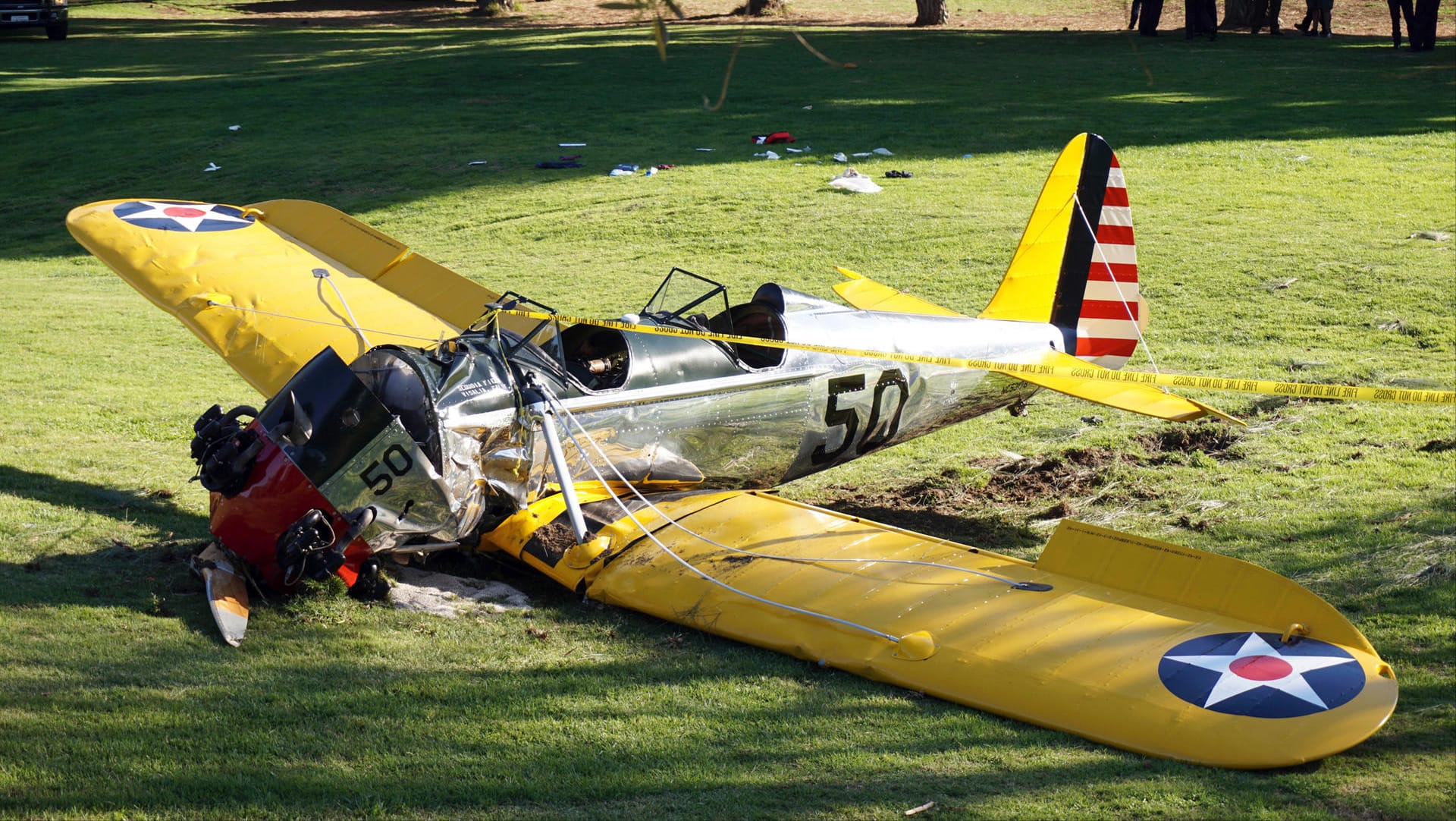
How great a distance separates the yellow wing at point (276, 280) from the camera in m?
8.55

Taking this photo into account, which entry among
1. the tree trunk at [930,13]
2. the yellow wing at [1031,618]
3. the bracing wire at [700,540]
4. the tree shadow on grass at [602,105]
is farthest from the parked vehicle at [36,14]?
the yellow wing at [1031,618]

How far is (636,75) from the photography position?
26.7 metres

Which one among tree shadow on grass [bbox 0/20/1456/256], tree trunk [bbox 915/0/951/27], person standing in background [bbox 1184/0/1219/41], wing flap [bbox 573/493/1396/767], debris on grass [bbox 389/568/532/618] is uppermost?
tree trunk [bbox 915/0/951/27]

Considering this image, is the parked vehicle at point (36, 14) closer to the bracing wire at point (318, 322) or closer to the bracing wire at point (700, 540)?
the bracing wire at point (318, 322)

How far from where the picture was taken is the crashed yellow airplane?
5.11 m

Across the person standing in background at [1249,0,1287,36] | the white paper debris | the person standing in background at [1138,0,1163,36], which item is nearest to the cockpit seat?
the white paper debris

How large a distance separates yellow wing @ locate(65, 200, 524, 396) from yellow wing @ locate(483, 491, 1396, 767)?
2713 millimetres

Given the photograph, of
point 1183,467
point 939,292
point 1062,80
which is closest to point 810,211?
point 939,292

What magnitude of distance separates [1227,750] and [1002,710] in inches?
36.1

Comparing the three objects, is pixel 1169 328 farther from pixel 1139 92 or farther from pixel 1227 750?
pixel 1139 92

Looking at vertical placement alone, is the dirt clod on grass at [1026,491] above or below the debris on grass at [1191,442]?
below

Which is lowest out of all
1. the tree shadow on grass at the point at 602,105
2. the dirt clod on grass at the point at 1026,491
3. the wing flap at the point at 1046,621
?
the dirt clod on grass at the point at 1026,491

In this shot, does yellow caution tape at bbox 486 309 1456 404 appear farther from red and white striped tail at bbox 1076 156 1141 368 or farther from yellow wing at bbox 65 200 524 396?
yellow wing at bbox 65 200 524 396

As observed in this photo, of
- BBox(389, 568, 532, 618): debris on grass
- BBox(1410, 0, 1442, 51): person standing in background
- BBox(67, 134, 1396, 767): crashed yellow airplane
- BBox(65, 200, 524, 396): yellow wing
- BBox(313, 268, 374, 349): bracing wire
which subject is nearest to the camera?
BBox(67, 134, 1396, 767): crashed yellow airplane
